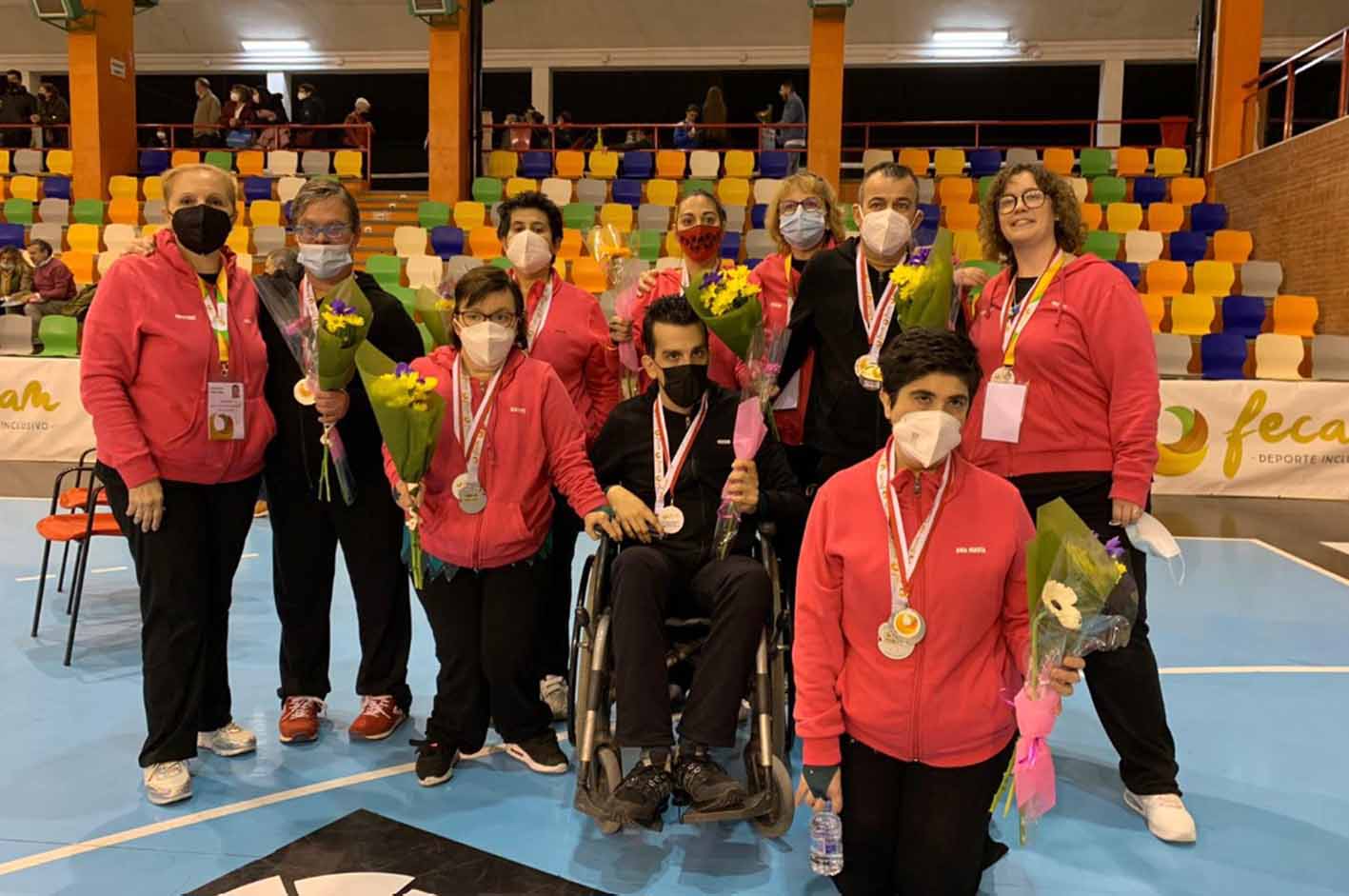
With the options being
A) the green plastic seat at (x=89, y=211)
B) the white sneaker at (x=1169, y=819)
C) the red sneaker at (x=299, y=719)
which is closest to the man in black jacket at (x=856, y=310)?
the white sneaker at (x=1169, y=819)

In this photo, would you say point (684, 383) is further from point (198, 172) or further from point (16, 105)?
point (16, 105)

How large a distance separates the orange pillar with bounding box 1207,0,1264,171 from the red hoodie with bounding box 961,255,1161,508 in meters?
10.2

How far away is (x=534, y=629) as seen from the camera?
2.59 m

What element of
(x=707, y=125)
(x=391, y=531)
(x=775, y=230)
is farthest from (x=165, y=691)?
(x=707, y=125)

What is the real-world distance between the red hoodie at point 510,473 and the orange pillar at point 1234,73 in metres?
→ 10.9

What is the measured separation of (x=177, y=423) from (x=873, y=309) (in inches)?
70.3

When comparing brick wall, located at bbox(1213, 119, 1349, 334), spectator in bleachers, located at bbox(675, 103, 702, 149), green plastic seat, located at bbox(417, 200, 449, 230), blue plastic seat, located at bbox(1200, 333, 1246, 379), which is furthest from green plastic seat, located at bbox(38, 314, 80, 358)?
brick wall, located at bbox(1213, 119, 1349, 334)

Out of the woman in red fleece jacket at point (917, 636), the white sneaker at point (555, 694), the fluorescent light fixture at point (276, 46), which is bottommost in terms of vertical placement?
the white sneaker at point (555, 694)

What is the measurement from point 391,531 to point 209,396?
2.11 ft

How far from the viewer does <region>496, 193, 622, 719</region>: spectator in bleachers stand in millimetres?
2835

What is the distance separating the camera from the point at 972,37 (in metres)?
14.9

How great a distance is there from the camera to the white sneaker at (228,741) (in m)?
2.71

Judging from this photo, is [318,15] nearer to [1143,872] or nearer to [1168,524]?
[1168,524]

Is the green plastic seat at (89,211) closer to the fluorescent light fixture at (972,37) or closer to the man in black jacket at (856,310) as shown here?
the man in black jacket at (856,310)
